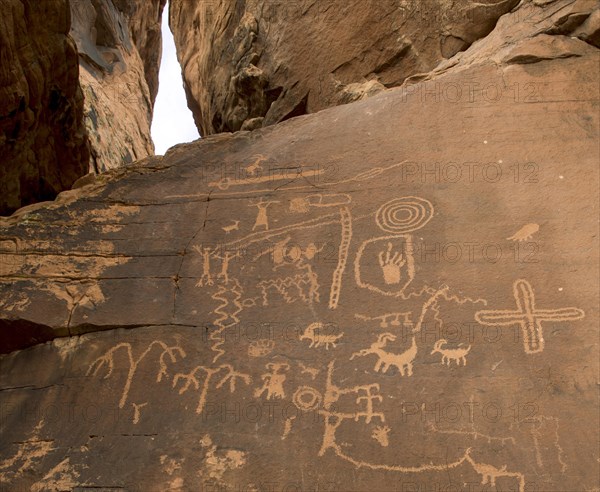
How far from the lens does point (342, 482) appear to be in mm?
3318

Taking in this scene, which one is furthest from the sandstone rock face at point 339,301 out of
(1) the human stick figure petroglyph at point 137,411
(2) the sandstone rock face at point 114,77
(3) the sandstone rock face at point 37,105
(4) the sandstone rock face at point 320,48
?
(2) the sandstone rock face at point 114,77

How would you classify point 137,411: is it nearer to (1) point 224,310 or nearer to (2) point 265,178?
(1) point 224,310

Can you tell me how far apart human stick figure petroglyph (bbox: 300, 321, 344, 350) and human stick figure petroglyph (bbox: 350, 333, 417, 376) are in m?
0.16

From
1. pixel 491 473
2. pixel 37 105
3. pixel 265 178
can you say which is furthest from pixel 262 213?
pixel 37 105

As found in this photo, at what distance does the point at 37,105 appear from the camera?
566 centimetres

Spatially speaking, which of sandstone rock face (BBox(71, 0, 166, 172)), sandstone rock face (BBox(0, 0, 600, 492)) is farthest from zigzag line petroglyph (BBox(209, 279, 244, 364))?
sandstone rock face (BBox(71, 0, 166, 172))

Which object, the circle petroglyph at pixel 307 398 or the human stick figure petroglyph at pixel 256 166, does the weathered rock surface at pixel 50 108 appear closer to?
the human stick figure petroglyph at pixel 256 166

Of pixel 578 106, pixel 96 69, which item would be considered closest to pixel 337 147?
pixel 578 106

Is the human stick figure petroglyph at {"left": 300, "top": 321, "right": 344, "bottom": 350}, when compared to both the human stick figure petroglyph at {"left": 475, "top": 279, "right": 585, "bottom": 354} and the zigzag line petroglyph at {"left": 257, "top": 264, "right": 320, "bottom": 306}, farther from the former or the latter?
the human stick figure petroglyph at {"left": 475, "top": 279, "right": 585, "bottom": 354}

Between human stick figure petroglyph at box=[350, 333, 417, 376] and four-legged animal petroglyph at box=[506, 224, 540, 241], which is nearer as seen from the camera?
human stick figure petroglyph at box=[350, 333, 417, 376]

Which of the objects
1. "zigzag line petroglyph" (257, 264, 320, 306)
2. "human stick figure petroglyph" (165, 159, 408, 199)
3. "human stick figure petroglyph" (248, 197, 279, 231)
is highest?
"human stick figure petroglyph" (165, 159, 408, 199)

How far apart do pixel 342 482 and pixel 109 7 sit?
9.35 meters

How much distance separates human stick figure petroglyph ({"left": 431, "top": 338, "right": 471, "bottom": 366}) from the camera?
3643 millimetres

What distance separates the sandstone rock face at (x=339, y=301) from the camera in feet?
11.3
